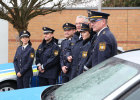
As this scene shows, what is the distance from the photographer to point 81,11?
14.7 m

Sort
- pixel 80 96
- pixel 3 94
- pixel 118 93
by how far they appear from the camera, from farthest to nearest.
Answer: pixel 3 94
pixel 80 96
pixel 118 93

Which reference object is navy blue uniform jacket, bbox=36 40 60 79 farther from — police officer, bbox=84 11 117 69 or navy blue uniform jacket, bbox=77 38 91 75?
police officer, bbox=84 11 117 69

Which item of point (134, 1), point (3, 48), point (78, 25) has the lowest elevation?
point (3, 48)

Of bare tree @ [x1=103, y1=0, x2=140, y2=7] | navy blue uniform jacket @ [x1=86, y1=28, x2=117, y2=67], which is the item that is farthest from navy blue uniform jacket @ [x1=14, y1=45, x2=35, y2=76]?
bare tree @ [x1=103, y1=0, x2=140, y2=7]

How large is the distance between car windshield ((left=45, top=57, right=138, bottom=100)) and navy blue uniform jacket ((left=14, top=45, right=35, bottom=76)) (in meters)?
2.72

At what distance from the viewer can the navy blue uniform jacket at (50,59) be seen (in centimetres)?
525

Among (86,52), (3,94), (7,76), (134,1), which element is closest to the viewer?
→ (3,94)

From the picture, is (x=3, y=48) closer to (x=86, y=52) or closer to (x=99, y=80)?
(x=86, y=52)

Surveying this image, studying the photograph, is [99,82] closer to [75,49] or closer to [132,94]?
[132,94]

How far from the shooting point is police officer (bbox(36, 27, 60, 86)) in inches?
207

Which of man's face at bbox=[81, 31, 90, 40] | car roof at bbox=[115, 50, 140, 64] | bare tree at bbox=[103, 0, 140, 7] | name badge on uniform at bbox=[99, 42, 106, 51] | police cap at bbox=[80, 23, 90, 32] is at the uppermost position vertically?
bare tree at bbox=[103, 0, 140, 7]

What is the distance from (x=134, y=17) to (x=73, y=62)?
35.4 ft

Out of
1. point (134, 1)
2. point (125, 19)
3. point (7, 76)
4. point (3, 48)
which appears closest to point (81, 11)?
point (125, 19)

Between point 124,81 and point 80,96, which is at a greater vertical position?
point 124,81
